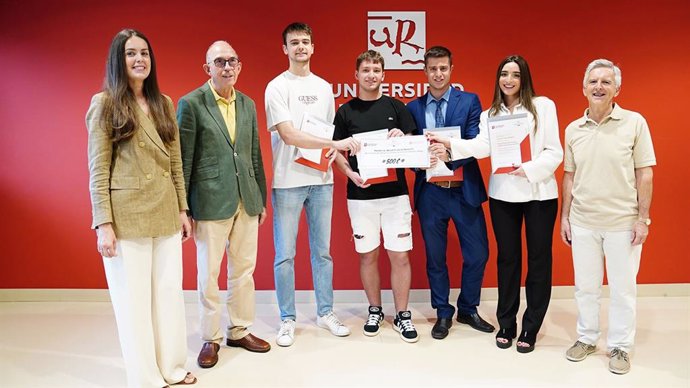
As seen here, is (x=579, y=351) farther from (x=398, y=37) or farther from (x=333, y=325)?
(x=398, y=37)

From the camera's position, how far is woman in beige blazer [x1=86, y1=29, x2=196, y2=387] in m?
2.32

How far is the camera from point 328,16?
3.89 meters

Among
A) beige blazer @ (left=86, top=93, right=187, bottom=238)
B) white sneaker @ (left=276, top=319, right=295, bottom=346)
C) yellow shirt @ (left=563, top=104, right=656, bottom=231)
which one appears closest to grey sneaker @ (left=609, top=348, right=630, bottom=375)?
yellow shirt @ (left=563, top=104, right=656, bottom=231)

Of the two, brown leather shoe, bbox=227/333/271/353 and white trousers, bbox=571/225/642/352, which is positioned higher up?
white trousers, bbox=571/225/642/352

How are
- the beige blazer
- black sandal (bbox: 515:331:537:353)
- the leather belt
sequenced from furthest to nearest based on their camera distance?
the leather belt < black sandal (bbox: 515:331:537:353) < the beige blazer

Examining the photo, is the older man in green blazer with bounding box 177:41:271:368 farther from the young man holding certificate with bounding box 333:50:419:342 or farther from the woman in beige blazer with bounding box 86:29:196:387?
the young man holding certificate with bounding box 333:50:419:342

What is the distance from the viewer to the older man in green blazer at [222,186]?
2.85m

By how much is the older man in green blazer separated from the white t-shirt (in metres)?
0.14

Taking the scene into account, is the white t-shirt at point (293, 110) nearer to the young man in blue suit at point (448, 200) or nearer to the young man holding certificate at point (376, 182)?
the young man holding certificate at point (376, 182)

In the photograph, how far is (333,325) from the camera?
3.40m

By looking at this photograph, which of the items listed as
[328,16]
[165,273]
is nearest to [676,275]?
[328,16]

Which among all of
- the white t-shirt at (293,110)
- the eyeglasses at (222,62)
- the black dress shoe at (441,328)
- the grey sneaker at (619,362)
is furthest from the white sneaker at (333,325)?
the eyeglasses at (222,62)

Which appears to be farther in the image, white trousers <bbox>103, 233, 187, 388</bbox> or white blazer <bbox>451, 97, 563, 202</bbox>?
white blazer <bbox>451, 97, 563, 202</bbox>

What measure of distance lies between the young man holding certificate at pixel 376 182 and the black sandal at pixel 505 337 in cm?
51
